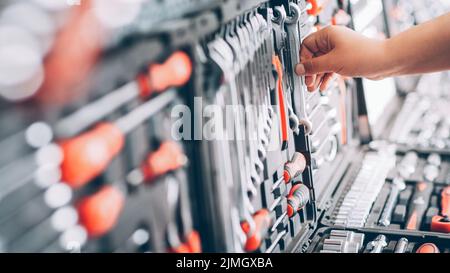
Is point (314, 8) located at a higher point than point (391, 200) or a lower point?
higher

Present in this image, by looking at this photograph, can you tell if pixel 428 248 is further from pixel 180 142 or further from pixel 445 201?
pixel 180 142

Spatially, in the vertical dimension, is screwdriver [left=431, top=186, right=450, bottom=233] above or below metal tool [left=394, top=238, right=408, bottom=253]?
above

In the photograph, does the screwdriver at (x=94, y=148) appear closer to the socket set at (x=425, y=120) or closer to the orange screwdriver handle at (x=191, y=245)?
the orange screwdriver handle at (x=191, y=245)

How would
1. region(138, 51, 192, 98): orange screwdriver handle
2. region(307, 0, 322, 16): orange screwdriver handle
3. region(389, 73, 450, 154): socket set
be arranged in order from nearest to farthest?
region(138, 51, 192, 98): orange screwdriver handle
region(307, 0, 322, 16): orange screwdriver handle
region(389, 73, 450, 154): socket set

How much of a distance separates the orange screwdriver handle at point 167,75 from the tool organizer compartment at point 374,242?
56cm

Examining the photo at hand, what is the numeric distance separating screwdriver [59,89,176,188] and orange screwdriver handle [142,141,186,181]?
0.21 feet

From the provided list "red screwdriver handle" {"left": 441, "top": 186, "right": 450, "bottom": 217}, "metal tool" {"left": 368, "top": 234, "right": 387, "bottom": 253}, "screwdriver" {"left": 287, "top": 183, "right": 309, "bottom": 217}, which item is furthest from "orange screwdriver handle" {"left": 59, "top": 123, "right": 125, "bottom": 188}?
"red screwdriver handle" {"left": 441, "top": 186, "right": 450, "bottom": 217}

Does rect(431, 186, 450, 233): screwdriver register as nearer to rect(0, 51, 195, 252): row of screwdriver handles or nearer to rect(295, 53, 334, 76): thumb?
rect(295, 53, 334, 76): thumb

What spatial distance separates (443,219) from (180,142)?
30.2 inches

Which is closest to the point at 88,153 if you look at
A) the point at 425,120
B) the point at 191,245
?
the point at 191,245

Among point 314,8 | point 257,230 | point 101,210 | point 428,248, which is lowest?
point 428,248

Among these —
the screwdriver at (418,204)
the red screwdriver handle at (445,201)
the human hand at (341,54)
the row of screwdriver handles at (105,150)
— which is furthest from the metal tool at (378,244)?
the row of screwdriver handles at (105,150)

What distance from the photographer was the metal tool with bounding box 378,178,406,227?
1391mm

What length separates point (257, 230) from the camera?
3.53 ft
